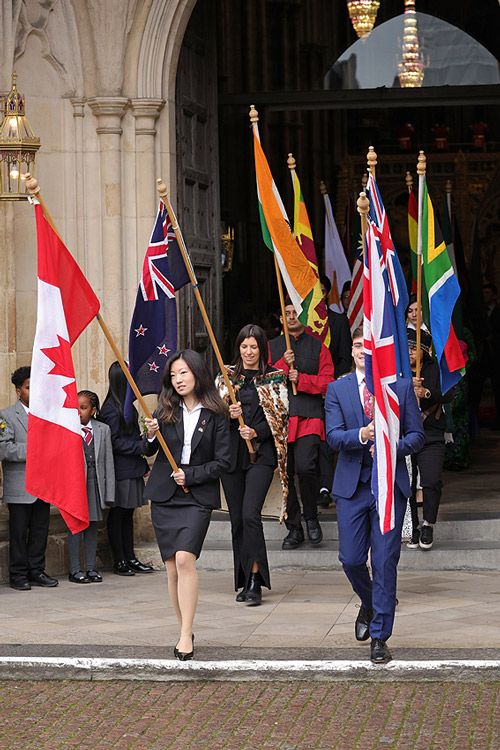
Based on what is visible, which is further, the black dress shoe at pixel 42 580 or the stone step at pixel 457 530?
the stone step at pixel 457 530

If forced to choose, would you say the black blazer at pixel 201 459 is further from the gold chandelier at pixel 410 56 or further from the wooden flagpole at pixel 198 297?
the gold chandelier at pixel 410 56

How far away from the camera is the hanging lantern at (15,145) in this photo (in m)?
12.2

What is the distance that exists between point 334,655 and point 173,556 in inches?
42.8

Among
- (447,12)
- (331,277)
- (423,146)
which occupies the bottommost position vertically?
(331,277)

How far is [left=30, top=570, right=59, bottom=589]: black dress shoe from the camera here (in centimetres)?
1207

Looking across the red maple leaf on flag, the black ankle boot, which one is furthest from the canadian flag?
the black ankle boot

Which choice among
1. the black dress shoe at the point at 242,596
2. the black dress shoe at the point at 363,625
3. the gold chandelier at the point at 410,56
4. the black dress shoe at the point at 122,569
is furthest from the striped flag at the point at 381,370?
the gold chandelier at the point at 410,56

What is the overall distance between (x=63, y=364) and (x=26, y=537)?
9.69 ft

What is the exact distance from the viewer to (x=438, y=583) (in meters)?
11.8

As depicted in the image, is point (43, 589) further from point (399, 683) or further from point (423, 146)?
point (423, 146)

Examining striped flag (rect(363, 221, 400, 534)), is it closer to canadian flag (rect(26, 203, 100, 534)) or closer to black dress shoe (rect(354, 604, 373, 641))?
black dress shoe (rect(354, 604, 373, 641))

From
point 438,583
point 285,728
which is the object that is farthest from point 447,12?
point 285,728

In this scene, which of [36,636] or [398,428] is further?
[36,636]

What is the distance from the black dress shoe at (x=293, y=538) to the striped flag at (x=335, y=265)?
4243 mm
